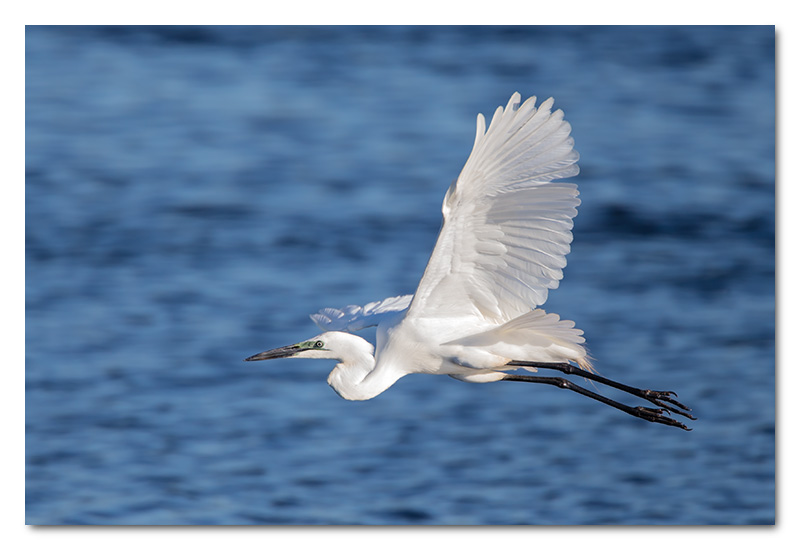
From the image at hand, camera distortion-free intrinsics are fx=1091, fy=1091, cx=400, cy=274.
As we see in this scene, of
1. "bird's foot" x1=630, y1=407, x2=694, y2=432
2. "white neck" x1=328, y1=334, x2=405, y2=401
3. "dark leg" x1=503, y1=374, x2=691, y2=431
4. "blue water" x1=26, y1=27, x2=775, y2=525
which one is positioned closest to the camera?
"white neck" x1=328, y1=334, x2=405, y2=401

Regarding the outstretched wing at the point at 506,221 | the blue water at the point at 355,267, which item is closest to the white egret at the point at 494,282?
the outstretched wing at the point at 506,221

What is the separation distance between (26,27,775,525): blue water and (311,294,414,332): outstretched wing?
95 centimetres

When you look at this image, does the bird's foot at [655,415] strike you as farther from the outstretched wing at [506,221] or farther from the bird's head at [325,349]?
the bird's head at [325,349]

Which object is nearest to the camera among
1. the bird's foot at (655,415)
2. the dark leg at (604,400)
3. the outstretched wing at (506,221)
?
the outstretched wing at (506,221)

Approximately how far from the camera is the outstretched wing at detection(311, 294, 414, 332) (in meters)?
3.32

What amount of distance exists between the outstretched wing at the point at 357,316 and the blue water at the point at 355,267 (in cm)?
95

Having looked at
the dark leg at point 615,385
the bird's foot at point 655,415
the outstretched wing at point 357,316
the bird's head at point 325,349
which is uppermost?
the outstretched wing at point 357,316

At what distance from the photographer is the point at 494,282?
9.38ft

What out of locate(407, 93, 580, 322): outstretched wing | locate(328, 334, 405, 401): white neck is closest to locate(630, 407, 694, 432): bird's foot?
locate(407, 93, 580, 322): outstretched wing

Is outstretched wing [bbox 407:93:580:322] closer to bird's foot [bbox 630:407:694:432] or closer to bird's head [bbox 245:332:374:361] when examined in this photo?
bird's head [bbox 245:332:374:361]

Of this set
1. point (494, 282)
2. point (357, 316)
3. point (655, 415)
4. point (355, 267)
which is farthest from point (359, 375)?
point (355, 267)

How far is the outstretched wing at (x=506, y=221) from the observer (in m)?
2.57

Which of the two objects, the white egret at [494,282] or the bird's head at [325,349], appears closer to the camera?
the white egret at [494,282]
